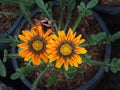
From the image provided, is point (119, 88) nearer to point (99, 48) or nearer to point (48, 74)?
point (99, 48)

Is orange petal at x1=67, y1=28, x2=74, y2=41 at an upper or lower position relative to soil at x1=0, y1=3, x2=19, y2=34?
lower

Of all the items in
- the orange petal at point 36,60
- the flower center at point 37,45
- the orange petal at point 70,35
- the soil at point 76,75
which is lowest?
the soil at point 76,75

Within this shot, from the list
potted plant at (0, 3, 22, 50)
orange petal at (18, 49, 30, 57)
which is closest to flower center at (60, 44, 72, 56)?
orange petal at (18, 49, 30, 57)

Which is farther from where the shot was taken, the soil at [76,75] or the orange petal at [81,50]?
the soil at [76,75]

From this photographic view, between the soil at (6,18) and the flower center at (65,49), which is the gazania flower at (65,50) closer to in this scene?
the flower center at (65,49)

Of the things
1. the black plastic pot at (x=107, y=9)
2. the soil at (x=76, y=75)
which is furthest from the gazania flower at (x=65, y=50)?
the black plastic pot at (x=107, y=9)

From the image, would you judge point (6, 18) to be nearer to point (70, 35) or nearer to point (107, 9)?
point (107, 9)

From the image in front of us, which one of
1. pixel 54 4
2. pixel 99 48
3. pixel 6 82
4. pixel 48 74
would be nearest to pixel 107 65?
pixel 99 48

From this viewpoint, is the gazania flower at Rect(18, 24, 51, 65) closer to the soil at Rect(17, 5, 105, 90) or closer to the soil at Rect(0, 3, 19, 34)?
the soil at Rect(17, 5, 105, 90)

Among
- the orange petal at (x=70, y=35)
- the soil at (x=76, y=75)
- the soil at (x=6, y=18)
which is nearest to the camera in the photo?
the orange petal at (x=70, y=35)
